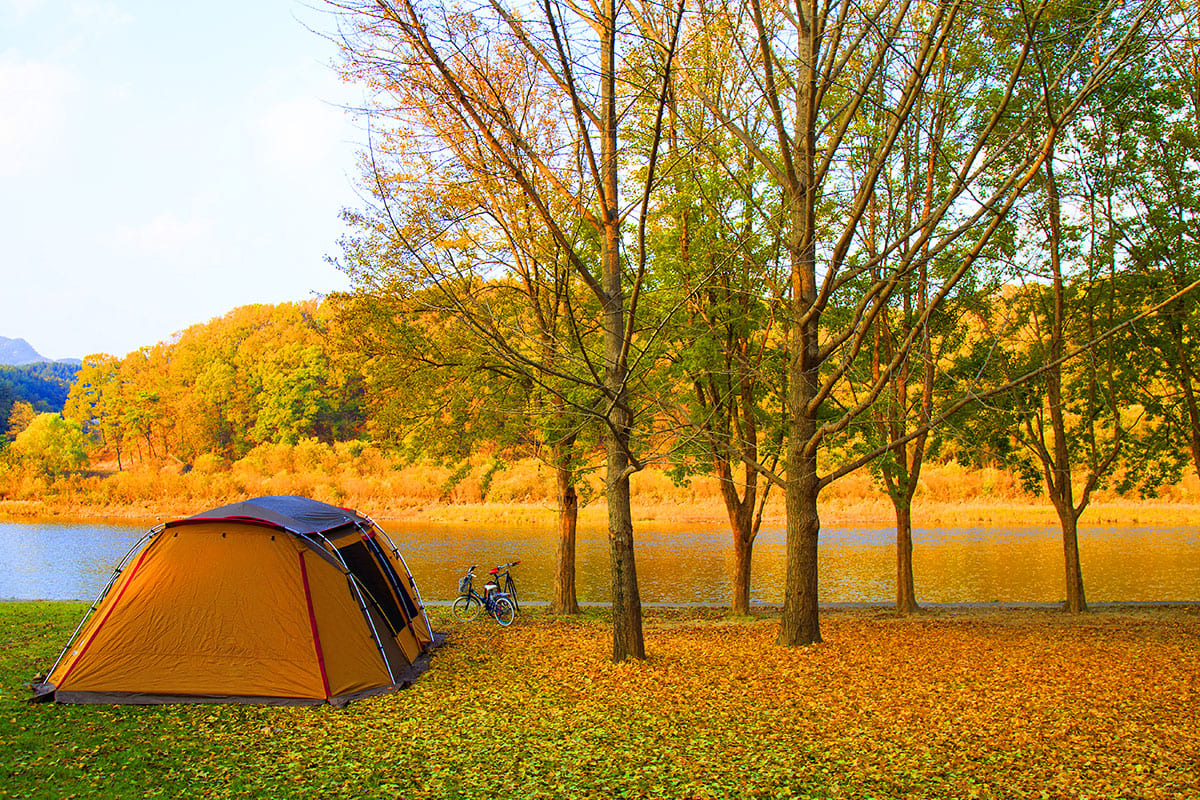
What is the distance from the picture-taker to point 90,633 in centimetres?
658

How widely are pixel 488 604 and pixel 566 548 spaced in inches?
76.4

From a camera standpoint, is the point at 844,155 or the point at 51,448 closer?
the point at 844,155

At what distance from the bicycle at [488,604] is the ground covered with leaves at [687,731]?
9.46 feet

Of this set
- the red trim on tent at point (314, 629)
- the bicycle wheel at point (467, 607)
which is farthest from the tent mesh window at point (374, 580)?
the bicycle wheel at point (467, 607)

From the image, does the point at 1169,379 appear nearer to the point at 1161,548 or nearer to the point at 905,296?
the point at 905,296

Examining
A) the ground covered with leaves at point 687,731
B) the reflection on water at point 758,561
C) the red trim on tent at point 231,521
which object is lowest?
the reflection on water at point 758,561

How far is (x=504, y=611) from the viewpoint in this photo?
36.6 feet

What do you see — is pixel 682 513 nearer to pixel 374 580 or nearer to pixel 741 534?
pixel 741 534

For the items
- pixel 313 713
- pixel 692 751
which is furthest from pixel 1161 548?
pixel 313 713

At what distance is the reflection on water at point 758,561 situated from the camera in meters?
16.9

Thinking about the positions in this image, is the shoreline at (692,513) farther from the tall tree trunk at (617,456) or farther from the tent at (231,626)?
the tent at (231,626)

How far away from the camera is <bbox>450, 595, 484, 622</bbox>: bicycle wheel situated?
11.4 meters

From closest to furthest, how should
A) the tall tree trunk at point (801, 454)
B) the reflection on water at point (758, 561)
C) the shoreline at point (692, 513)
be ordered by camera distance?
the tall tree trunk at point (801, 454) < the reflection on water at point (758, 561) < the shoreline at point (692, 513)

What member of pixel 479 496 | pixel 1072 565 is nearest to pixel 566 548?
pixel 1072 565
